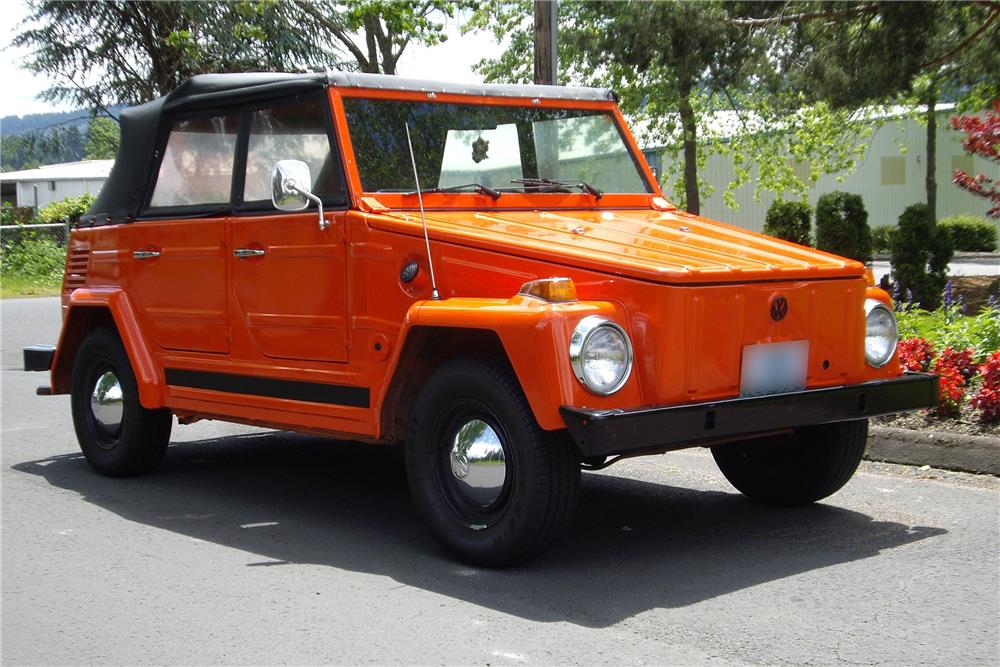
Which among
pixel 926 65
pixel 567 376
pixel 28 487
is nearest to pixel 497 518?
pixel 567 376

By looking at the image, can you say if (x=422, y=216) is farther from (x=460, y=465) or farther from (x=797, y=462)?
(x=797, y=462)

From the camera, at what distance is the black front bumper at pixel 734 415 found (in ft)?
14.8

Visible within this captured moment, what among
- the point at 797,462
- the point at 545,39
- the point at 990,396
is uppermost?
the point at 545,39

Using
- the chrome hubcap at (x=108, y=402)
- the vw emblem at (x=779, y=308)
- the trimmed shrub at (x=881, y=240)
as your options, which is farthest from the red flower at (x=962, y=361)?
the trimmed shrub at (x=881, y=240)


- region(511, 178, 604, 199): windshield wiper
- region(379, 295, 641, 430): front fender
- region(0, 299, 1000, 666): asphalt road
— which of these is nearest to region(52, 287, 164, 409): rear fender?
region(0, 299, 1000, 666): asphalt road

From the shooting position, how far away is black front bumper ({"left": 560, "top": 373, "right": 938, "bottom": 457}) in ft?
14.8

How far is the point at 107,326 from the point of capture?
7.35m

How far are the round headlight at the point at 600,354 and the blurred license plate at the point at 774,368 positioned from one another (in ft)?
1.97

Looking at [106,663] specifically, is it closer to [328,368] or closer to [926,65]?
[328,368]

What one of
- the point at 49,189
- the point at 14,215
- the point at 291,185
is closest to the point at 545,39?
the point at 291,185

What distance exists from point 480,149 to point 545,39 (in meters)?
5.73

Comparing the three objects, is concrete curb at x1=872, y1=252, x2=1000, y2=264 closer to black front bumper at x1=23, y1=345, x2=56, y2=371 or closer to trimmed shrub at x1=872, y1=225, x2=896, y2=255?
trimmed shrub at x1=872, y1=225, x2=896, y2=255

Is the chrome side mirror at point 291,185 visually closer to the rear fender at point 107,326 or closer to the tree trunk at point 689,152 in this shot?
the rear fender at point 107,326

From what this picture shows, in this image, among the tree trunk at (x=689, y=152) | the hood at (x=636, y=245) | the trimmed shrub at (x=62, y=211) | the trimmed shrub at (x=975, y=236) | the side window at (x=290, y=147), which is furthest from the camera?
the trimmed shrub at (x=975, y=236)
